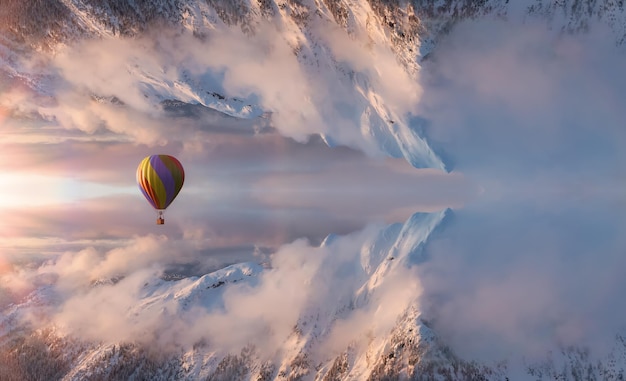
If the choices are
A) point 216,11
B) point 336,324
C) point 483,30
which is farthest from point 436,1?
point 336,324

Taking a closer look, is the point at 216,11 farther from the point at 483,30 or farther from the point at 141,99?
the point at 483,30

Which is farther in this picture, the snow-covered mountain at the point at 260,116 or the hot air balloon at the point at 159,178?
the hot air balloon at the point at 159,178

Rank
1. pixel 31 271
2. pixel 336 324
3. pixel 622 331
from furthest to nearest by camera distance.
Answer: pixel 31 271 < pixel 336 324 < pixel 622 331

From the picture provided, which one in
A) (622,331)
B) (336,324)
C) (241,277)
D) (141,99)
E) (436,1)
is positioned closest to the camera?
(436,1)

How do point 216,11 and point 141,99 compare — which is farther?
point 141,99

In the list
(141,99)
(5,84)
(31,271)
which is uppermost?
(5,84)

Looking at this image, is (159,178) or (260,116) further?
(260,116)

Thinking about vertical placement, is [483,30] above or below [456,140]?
above

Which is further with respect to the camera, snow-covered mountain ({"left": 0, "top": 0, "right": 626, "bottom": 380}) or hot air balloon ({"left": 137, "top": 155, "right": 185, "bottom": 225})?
hot air balloon ({"left": 137, "top": 155, "right": 185, "bottom": 225})
